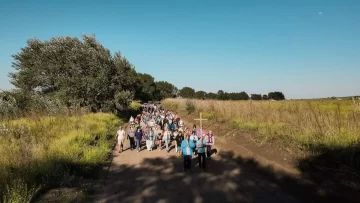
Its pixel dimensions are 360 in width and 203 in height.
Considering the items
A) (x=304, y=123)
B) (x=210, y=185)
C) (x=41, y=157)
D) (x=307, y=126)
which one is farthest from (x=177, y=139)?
(x=41, y=157)

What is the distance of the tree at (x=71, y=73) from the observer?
3278 cm

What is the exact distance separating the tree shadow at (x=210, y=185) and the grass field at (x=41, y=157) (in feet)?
4.17

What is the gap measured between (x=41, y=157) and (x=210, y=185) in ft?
19.3

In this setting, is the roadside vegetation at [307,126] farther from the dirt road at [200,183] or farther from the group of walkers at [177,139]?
the group of walkers at [177,139]

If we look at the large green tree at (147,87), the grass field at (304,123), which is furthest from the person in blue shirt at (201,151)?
the large green tree at (147,87)

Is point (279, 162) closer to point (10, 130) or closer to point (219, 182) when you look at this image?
point (219, 182)

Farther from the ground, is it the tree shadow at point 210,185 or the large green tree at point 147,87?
the large green tree at point 147,87

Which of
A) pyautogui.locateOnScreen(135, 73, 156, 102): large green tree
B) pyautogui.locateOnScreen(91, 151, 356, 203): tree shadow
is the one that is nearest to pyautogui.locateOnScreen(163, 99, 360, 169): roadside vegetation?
pyautogui.locateOnScreen(91, 151, 356, 203): tree shadow

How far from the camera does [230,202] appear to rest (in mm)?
8922

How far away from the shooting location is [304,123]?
14414mm

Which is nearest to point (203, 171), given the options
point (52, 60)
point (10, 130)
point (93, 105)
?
point (10, 130)

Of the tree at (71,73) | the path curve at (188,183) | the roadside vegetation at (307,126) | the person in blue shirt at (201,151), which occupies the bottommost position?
the path curve at (188,183)

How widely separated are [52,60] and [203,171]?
26500 millimetres

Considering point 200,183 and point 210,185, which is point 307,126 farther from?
point 200,183
